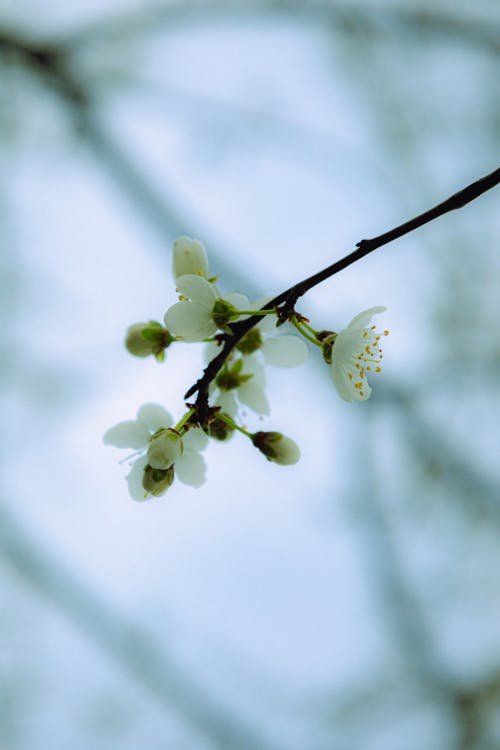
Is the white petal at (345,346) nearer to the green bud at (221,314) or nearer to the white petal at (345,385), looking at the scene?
the white petal at (345,385)

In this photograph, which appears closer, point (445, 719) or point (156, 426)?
point (156, 426)

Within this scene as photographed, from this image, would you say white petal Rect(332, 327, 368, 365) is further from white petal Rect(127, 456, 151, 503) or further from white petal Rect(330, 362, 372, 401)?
white petal Rect(127, 456, 151, 503)

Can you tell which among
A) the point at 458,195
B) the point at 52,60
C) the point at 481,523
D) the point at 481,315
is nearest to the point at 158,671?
the point at 481,523

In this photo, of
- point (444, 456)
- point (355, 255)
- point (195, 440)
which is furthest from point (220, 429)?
point (444, 456)

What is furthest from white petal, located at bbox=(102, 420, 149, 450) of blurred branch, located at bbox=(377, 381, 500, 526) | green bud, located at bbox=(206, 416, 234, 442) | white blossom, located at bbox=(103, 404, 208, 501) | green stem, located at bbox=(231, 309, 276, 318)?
blurred branch, located at bbox=(377, 381, 500, 526)

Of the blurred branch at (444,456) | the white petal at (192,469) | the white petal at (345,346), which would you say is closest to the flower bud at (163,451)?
the white petal at (192,469)

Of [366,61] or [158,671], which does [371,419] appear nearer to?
[366,61]

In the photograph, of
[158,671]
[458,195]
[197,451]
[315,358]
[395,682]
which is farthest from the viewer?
[395,682]

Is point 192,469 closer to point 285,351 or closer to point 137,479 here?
point 137,479
